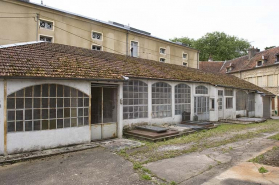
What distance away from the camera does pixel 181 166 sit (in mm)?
6230

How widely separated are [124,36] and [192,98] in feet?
41.4

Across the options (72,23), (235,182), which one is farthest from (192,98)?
(72,23)

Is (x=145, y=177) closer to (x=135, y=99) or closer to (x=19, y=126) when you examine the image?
(x=19, y=126)

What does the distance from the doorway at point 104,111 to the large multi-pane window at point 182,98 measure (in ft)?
18.3

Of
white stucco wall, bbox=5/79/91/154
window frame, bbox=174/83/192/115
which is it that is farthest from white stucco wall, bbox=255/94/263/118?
white stucco wall, bbox=5/79/91/154

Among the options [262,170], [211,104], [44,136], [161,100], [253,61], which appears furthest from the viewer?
[253,61]

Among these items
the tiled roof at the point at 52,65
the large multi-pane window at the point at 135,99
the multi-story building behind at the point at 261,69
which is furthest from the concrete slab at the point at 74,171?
the multi-story building behind at the point at 261,69

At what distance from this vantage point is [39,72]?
7.77 metres

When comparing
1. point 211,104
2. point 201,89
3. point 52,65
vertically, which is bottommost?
point 211,104

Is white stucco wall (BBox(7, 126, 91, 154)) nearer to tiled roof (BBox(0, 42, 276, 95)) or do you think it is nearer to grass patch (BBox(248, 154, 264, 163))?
tiled roof (BBox(0, 42, 276, 95))

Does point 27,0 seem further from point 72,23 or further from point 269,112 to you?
point 269,112

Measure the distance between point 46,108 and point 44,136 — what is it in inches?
43.3

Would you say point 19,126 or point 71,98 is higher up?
point 71,98

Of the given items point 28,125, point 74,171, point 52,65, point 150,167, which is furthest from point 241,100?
point 28,125
